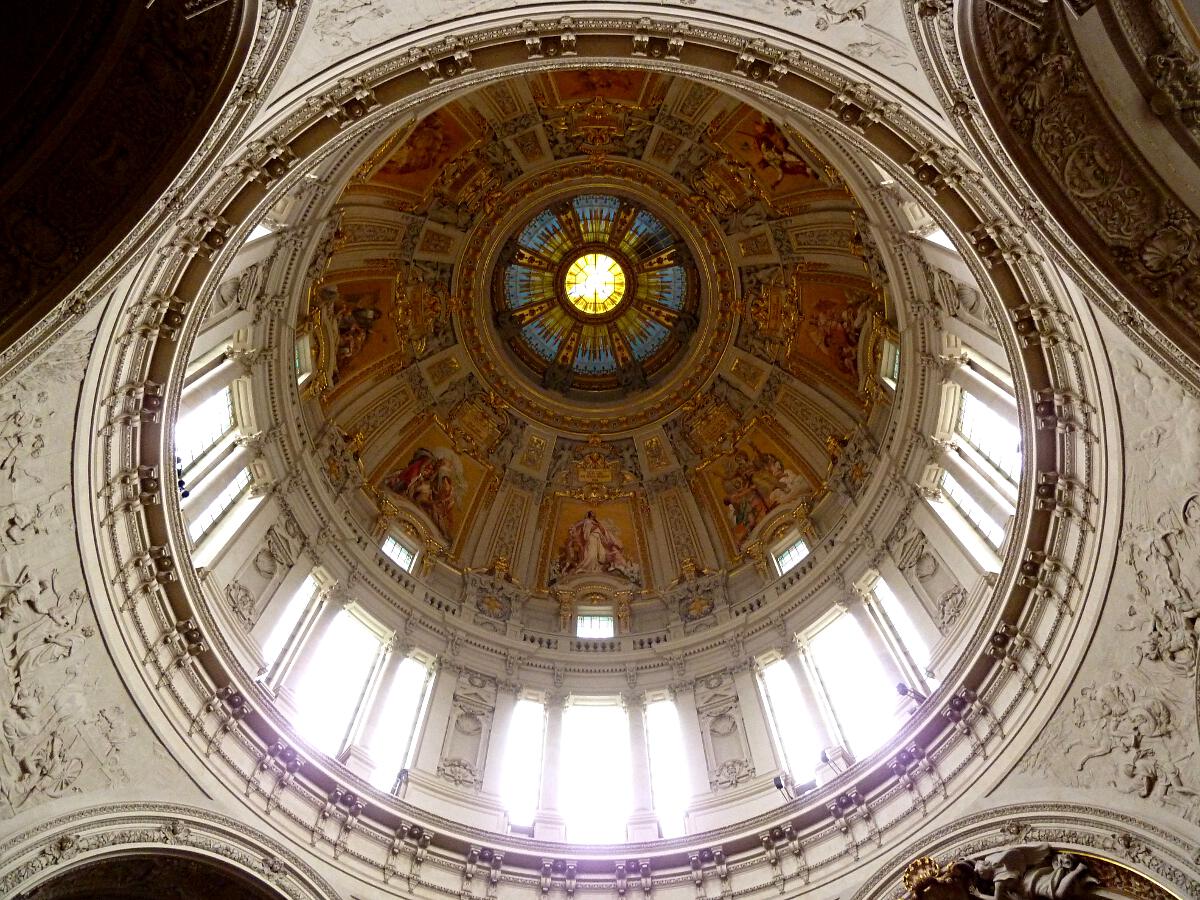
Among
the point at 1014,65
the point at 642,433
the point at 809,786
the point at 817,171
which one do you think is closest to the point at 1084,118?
the point at 1014,65

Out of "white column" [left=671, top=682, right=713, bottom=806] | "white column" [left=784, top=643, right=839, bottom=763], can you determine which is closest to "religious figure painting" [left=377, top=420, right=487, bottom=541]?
"white column" [left=671, top=682, right=713, bottom=806]

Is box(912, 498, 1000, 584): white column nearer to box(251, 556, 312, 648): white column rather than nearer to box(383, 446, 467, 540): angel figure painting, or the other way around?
box(383, 446, 467, 540): angel figure painting

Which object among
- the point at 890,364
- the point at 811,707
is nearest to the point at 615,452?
the point at 890,364

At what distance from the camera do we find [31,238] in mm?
10156

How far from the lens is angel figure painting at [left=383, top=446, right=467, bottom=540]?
1117 inches

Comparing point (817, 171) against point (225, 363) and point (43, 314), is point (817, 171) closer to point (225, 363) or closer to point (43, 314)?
point (225, 363)

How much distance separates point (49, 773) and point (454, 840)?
23.6ft

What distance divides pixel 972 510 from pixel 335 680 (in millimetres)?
14610

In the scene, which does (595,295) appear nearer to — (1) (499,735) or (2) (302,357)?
(2) (302,357)

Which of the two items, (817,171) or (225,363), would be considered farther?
(817,171)

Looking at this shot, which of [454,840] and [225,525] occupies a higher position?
[225,525]

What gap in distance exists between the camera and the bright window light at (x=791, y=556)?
2595cm

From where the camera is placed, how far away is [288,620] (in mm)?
20406

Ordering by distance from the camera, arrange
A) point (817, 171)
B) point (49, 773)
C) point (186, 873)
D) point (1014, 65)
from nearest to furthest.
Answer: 1. point (1014, 65)
2. point (49, 773)
3. point (186, 873)
4. point (817, 171)
